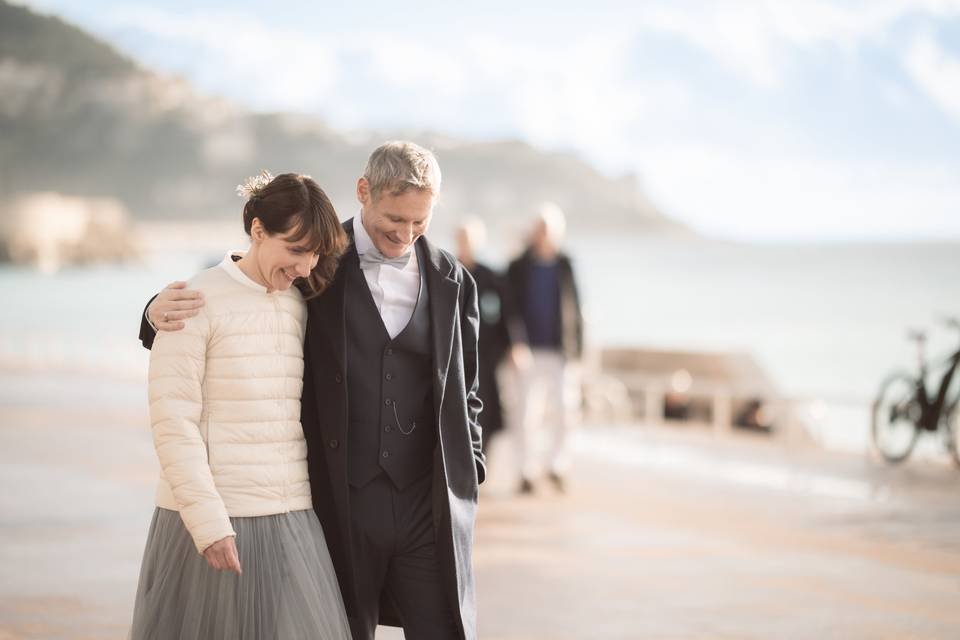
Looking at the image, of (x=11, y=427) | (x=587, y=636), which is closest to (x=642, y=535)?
(x=587, y=636)

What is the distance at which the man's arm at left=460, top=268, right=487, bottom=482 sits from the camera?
4035 millimetres

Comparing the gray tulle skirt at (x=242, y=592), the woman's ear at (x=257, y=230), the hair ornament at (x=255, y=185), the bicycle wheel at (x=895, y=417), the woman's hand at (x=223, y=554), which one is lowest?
the bicycle wheel at (x=895, y=417)

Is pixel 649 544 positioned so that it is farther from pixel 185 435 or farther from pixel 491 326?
pixel 185 435

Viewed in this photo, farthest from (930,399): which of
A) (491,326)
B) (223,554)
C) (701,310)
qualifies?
(701,310)

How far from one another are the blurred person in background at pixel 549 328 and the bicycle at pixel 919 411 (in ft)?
8.77

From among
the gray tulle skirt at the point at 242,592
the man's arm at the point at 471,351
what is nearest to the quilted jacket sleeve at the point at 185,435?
the gray tulle skirt at the point at 242,592

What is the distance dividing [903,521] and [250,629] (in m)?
6.29

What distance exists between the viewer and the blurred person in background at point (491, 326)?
977cm

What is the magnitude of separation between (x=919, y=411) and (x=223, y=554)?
8.63m

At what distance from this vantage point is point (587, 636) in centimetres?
598

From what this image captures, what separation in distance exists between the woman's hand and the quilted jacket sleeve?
0.01m

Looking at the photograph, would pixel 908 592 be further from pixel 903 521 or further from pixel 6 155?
pixel 6 155

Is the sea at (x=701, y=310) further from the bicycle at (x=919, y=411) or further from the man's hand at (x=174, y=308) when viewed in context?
the man's hand at (x=174, y=308)

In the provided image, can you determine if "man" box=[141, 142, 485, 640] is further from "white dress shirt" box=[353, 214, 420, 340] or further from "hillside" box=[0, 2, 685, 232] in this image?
"hillside" box=[0, 2, 685, 232]
